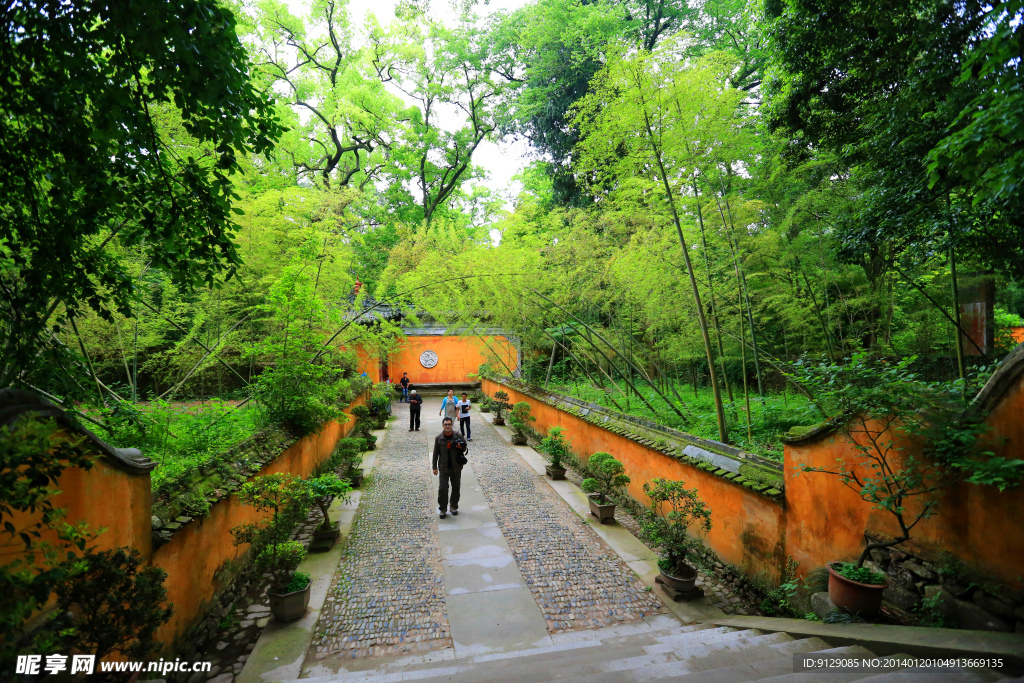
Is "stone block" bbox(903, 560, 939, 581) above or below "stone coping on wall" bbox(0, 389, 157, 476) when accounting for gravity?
below

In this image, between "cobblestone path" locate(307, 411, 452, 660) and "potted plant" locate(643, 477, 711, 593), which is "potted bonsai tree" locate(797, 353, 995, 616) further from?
"cobblestone path" locate(307, 411, 452, 660)

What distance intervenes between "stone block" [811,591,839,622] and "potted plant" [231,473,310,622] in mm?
3642

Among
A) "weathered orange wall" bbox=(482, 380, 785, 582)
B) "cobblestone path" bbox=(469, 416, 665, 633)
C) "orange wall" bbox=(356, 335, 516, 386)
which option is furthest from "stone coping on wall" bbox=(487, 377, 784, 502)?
"orange wall" bbox=(356, 335, 516, 386)

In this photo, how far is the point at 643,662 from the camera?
8.83 ft

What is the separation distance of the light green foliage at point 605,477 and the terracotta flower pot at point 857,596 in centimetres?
261

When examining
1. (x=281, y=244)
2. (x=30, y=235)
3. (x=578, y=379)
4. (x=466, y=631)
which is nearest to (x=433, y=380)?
(x=578, y=379)

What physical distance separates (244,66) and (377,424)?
10.5m

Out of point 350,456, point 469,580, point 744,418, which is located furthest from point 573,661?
point 350,456

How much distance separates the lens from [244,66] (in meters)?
2.17

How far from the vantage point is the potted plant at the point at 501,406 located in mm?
12258

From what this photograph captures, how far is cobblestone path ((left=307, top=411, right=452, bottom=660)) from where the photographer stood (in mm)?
3248

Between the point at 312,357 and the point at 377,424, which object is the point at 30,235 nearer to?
the point at 312,357

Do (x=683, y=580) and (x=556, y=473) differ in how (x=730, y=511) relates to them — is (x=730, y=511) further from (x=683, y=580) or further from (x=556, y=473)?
(x=556, y=473)

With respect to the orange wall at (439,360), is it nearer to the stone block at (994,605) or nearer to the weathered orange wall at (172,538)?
the weathered orange wall at (172,538)
